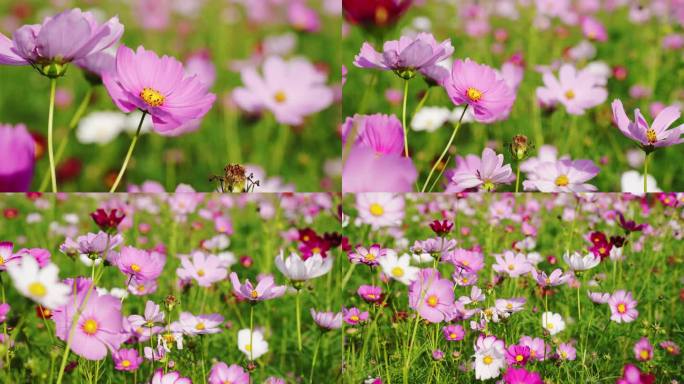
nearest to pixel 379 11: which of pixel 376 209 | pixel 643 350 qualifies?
pixel 376 209

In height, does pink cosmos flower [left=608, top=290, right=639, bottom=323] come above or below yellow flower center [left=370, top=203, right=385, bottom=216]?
below

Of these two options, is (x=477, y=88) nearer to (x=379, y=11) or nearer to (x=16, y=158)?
(x=379, y=11)

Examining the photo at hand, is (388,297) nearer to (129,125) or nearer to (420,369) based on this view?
(420,369)

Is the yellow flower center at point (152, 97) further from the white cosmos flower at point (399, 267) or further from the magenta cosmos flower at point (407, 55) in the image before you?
the white cosmos flower at point (399, 267)

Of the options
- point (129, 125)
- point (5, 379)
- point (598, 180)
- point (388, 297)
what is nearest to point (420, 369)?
point (388, 297)

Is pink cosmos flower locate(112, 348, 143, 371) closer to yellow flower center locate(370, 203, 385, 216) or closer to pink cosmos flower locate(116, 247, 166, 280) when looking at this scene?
pink cosmos flower locate(116, 247, 166, 280)

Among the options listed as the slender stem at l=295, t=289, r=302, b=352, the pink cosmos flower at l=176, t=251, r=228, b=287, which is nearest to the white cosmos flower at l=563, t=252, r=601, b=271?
the slender stem at l=295, t=289, r=302, b=352
